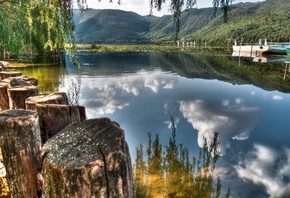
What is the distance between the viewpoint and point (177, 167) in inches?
316

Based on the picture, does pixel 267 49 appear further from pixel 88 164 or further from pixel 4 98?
pixel 88 164

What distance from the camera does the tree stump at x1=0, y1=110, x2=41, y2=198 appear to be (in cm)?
295

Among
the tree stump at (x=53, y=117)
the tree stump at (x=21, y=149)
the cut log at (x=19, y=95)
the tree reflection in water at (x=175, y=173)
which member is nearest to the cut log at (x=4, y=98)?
the cut log at (x=19, y=95)

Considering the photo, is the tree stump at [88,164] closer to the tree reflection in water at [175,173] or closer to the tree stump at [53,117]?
the tree stump at [53,117]

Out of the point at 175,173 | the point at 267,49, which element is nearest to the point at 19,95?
the point at 175,173

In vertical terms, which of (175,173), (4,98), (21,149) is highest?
(4,98)

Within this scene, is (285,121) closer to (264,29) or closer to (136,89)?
(136,89)

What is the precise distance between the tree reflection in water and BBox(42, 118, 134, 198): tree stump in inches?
182

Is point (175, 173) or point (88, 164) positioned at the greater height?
point (88, 164)

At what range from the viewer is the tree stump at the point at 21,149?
2951 mm

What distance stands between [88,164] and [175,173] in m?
6.11

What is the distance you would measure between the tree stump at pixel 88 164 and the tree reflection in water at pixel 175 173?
4617mm

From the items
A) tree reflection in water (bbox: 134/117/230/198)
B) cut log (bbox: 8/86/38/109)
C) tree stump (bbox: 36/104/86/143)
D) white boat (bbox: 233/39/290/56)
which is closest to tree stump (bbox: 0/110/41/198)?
tree stump (bbox: 36/104/86/143)

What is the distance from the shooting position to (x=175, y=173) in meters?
7.55
